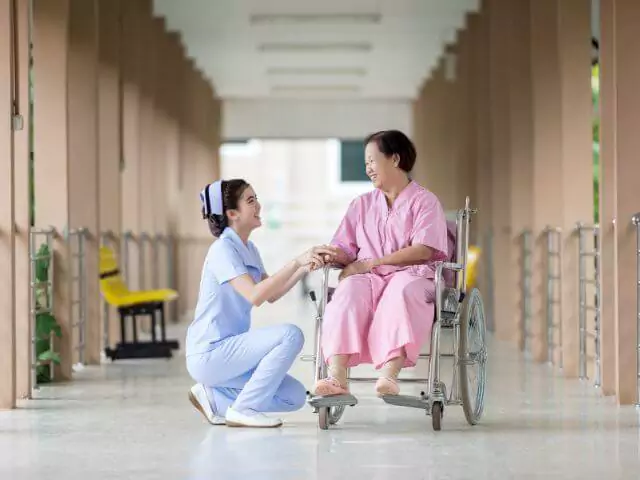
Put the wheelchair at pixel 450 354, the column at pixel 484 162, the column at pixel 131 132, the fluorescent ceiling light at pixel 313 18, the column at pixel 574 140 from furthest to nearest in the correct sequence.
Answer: the fluorescent ceiling light at pixel 313 18 → the column at pixel 484 162 → the column at pixel 131 132 → the column at pixel 574 140 → the wheelchair at pixel 450 354

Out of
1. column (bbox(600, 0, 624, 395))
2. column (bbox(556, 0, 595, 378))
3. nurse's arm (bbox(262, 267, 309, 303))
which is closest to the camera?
nurse's arm (bbox(262, 267, 309, 303))

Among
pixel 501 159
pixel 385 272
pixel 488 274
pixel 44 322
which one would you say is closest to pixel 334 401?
pixel 385 272

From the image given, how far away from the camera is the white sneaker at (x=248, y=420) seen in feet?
17.1

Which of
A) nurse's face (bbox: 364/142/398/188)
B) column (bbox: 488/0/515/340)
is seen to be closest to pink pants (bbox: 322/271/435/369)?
nurse's face (bbox: 364/142/398/188)

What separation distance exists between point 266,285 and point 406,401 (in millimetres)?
660

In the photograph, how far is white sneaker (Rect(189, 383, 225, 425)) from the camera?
5.36 m

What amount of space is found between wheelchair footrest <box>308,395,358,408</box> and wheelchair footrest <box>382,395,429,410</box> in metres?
0.12

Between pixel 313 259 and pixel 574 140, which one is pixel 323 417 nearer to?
pixel 313 259

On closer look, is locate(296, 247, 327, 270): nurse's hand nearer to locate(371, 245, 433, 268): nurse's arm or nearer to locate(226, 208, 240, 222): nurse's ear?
locate(371, 245, 433, 268): nurse's arm

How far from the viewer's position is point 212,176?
18.6 metres

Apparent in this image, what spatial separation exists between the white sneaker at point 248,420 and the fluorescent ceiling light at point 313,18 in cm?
851

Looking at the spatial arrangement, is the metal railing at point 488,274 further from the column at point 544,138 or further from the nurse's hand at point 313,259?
the nurse's hand at point 313,259

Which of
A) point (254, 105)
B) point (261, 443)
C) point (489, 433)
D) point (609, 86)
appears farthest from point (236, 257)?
point (254, 105)

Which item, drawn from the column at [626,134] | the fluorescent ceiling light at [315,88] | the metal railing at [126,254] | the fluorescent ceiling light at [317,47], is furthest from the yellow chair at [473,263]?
the fluorescent ceiling light at [315,88]
